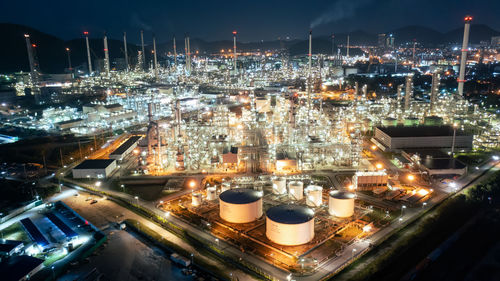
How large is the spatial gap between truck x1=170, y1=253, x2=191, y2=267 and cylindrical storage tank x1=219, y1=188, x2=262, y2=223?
3.66 meters

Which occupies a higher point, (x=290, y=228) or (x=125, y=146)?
(x=125, y=146)

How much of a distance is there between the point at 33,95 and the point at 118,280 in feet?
173

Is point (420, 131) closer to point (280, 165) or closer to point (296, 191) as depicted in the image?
point (280, 165)

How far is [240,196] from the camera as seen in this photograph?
17.8 metres

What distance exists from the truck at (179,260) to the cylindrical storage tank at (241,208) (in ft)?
12.0

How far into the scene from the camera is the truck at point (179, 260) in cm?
1375

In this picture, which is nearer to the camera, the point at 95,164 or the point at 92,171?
the point at 92,171

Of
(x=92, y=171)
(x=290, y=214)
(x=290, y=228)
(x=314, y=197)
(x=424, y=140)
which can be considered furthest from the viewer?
(x=424, y=140)

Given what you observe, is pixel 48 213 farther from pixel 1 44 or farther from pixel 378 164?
pixel 1 44

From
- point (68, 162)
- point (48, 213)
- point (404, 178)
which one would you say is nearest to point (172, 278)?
point (48, 213)

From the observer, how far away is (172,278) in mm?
13062

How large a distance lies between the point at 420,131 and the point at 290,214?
19.7 m

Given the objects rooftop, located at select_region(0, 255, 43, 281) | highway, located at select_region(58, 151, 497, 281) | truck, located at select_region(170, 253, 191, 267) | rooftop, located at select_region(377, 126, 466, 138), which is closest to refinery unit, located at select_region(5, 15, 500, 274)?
highway, located at select_region(58, 151, 497, 281)

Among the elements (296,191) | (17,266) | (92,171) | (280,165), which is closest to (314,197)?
(296,191)
